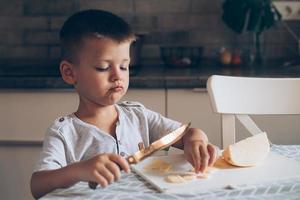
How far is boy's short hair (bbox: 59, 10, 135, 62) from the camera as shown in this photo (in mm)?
1173

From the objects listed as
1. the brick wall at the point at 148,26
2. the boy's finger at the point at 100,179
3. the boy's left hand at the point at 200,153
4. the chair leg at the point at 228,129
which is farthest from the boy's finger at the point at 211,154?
the brick wall at the point at 148,26

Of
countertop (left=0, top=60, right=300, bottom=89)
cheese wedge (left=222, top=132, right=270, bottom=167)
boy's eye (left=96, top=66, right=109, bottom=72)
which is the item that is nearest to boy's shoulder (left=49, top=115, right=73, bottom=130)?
boy's eye (left=96, top=66, right=109, bottom=72)

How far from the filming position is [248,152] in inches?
39.9

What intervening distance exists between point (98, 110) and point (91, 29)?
0.59 feet

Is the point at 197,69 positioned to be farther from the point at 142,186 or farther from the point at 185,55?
the point at 142,186

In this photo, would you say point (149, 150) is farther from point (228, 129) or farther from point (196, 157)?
point (228, 129)

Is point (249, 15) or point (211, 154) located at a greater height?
point (249, 15)

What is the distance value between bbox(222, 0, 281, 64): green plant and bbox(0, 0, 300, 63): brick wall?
0.16m

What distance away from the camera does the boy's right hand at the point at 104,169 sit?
868mm

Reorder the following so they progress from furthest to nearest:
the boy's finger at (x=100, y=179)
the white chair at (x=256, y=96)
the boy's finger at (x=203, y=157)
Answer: the white chair at (x=256, y=96)
the boy's finger at (x=203, y=157)
the boy's finger at (x=100, y=179)

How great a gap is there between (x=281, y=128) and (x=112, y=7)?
98cm

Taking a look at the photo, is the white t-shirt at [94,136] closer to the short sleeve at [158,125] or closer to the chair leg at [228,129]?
the short sleeve at [158,125]

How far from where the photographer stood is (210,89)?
4.58 ft

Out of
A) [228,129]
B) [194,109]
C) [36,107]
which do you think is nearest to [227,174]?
[228,129]
